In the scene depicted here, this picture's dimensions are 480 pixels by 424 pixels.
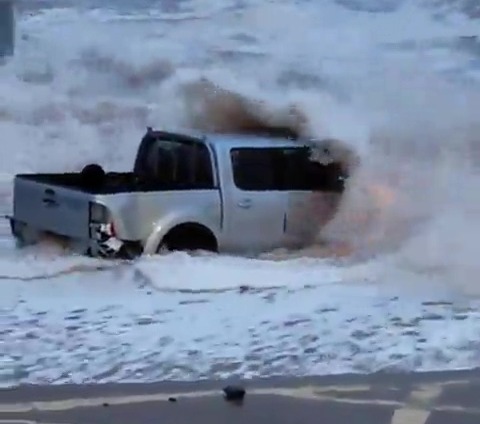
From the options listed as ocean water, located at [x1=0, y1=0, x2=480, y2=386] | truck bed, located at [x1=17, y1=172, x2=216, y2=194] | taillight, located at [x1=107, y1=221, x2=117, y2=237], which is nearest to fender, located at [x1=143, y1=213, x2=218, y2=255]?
ocean water, located at [x1=0, y1=0, x2=480, y2=386]

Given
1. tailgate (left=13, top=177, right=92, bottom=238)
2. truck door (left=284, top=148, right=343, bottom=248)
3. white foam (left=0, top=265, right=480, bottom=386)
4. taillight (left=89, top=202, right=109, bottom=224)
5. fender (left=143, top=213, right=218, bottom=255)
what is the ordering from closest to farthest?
white foam (left=0, top=265, right=480, bottom=386)
taillight (left=89, top=202, right=109, bottom=224)
tailgate (left=13, top=177, right=92, bottom=238)
fender (left=143, top=213, right=218, bottom=255)
truck door (left=284, top=148, right=343, bottom=248)

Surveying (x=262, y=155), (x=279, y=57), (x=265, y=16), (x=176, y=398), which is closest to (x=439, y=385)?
(x=176, y=398)

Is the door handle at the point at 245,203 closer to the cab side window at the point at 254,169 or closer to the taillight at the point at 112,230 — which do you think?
the cab side window at the point at 254,169

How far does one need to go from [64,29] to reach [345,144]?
10.2 metres

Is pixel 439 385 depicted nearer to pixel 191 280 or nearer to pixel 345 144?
pixel 191 280

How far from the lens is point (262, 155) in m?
13.2

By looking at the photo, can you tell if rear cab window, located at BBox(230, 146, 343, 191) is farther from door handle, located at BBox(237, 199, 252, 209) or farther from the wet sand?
the wet sand

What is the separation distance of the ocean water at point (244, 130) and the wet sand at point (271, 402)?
310 mm

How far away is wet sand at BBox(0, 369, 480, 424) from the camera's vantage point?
263 inches

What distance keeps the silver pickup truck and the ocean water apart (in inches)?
8.8

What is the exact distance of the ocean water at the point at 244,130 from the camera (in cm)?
867

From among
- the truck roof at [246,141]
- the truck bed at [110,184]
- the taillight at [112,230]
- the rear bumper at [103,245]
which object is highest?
the truck roof at [246,141]

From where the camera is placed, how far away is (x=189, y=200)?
493 inches

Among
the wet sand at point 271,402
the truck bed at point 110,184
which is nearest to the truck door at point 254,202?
the truck bed at point 110,184
